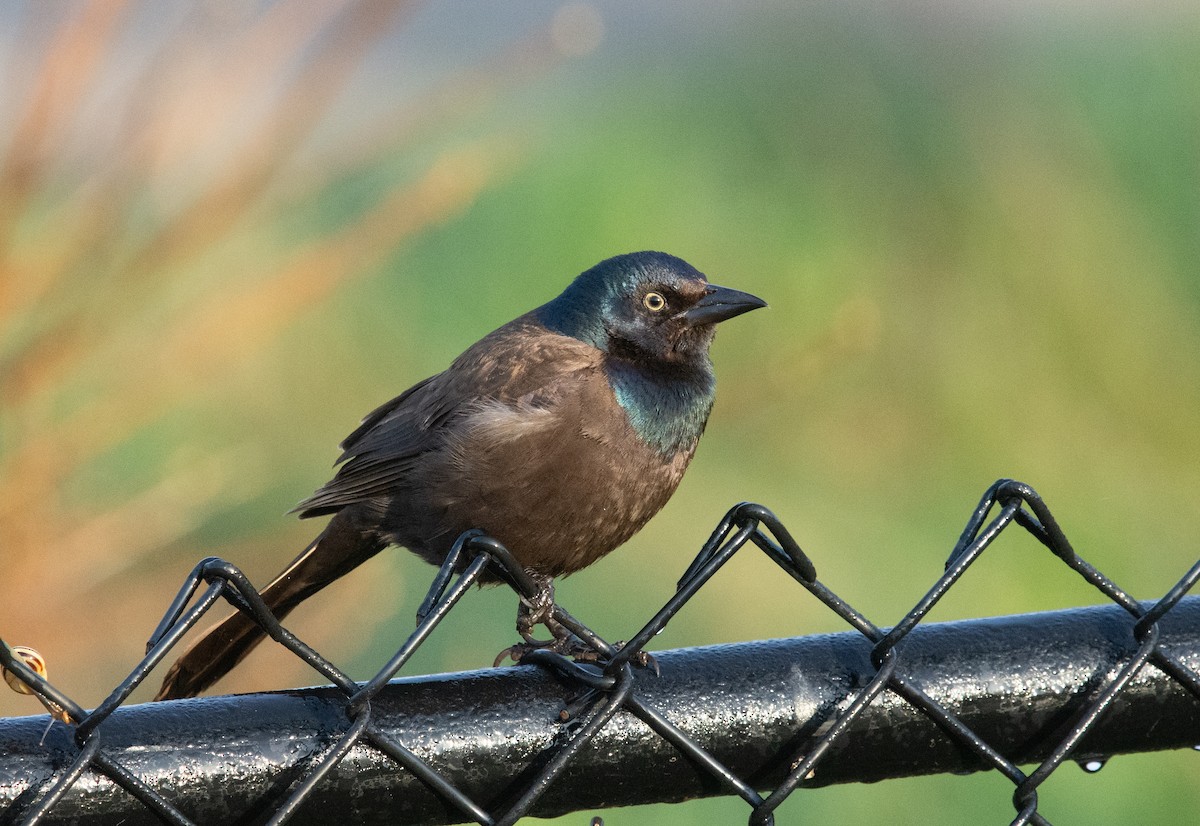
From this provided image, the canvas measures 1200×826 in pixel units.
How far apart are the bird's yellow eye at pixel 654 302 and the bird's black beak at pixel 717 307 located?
2.0 inches

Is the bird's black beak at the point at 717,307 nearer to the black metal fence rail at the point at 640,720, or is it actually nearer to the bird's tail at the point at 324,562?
the bird's tail at the point at 324,562

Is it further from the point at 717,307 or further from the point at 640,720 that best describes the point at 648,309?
the point at 640,720

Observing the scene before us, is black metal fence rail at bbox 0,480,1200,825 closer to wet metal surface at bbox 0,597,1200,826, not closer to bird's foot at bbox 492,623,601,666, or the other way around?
wet metal surface at bbox 0,597,1200,826

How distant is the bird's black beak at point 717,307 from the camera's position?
3.13 m

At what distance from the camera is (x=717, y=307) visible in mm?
3146

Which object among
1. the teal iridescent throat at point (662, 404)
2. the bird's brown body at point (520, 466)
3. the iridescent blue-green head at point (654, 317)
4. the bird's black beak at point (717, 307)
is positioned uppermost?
the bird's black beak at point (717, 307)

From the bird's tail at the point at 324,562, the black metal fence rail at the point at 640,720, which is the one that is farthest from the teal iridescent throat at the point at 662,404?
the black metal fence rail at the point at 640,720

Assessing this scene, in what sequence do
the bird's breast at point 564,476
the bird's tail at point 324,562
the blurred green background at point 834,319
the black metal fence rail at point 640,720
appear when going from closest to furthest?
the black metal fence rail at point 640,720
the bird's breast at point 564,476
the bird's tail at point 324,562
the blurred green background at point 834,319

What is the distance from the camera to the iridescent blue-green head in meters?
3.10

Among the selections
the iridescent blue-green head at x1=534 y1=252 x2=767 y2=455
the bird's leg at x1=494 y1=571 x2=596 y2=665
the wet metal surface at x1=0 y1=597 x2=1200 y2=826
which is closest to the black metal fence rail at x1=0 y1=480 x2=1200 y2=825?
the wet metal surface at x1=0 y1=597 x2=1200 y2=826

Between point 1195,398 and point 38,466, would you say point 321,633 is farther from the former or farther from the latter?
point 1195,398

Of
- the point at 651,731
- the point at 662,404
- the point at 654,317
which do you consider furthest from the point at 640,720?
the point at 654,317

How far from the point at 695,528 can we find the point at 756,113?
2042 mm

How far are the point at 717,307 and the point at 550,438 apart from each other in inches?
18.1
